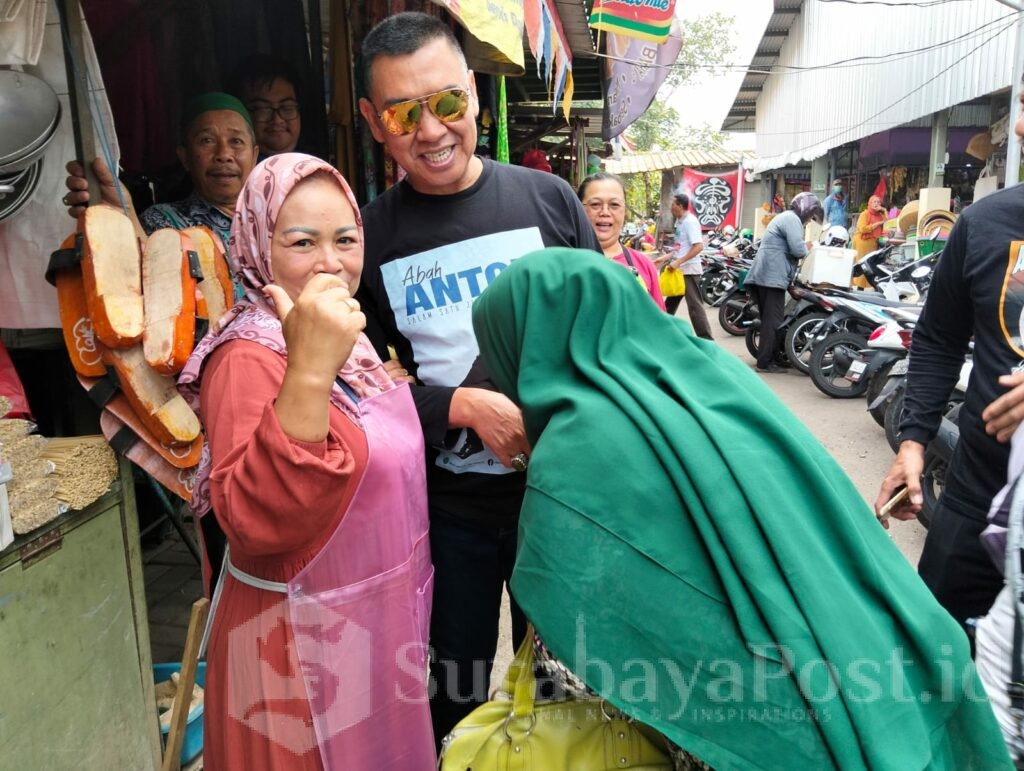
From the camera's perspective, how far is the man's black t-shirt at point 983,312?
1.80 m

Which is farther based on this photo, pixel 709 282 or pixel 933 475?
pixel 709 282

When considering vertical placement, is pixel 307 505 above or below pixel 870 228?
below

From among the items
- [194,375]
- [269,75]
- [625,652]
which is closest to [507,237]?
[194,375]

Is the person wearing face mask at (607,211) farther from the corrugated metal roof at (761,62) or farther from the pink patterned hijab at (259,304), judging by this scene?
the corrugated metal roof at (761,62)

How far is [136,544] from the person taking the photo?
205 centimetres

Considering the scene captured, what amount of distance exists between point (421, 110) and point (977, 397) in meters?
1.56

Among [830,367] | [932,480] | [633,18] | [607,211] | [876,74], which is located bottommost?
[932,480]

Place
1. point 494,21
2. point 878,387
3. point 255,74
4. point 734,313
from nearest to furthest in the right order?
point 494,21
point 255,74
point 878,387
point 734,313

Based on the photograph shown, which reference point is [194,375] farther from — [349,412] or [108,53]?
[108,53]

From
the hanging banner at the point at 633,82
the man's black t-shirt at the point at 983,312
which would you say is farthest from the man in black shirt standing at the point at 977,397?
the hanging banner at the point at 633,82

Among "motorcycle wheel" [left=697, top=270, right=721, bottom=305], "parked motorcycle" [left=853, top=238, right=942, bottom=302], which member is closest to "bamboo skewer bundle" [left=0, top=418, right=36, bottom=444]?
"parked motorcycle" [left=853, top=238, right=942, bottom=302]

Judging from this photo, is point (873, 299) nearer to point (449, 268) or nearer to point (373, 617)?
point (449, 268)

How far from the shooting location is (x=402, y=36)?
1771 millimetres

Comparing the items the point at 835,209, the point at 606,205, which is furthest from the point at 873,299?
the point at 835,209
